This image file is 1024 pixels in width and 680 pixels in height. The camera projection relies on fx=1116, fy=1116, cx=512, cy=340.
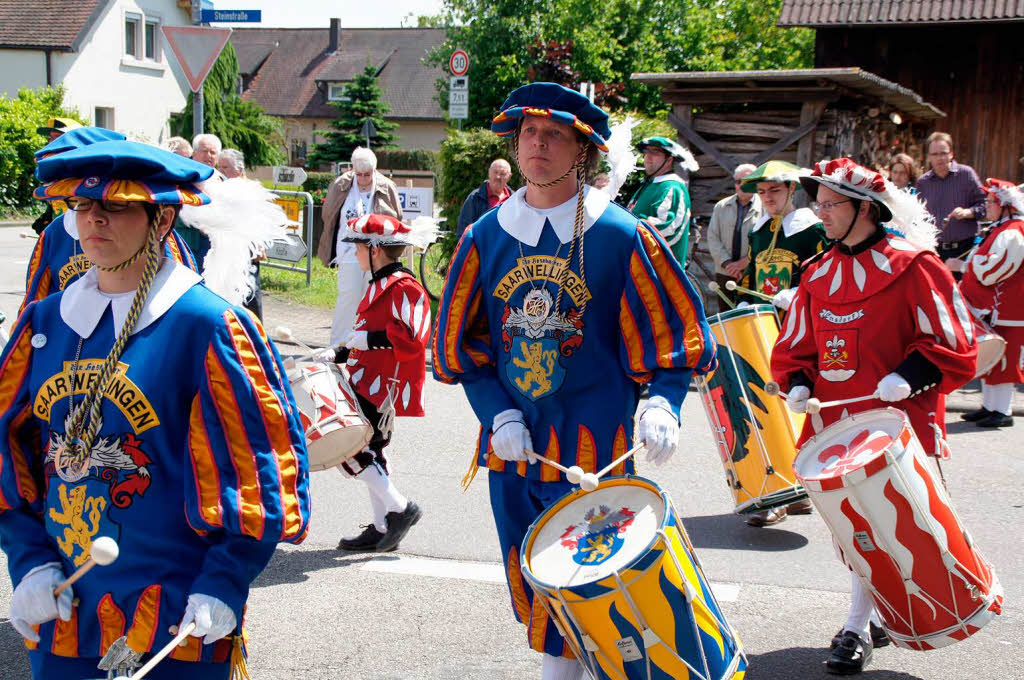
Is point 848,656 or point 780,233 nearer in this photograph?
point 848,656

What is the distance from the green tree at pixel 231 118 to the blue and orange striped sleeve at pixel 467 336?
31258mm

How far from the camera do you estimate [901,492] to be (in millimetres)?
3586

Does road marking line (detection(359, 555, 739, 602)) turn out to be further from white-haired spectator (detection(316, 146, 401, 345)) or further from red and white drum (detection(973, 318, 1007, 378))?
white-haired spectator (detection(316, 146, 401, 345))

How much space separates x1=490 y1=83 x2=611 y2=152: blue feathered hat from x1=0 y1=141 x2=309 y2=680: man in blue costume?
1.18 m

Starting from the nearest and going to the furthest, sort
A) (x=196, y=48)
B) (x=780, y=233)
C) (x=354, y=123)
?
1. (x=780, y=233)
2. (x=196, y=48)
3. (x=354, y=123)

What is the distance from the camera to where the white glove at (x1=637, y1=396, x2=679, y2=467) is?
10.5ft

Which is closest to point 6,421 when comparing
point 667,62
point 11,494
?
point 11,494

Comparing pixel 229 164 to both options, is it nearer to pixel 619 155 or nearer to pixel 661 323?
pixel 619 155

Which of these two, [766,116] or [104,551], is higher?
[766,116]

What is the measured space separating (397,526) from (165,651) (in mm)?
3382

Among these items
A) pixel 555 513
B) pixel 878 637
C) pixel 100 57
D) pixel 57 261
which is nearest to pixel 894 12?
pixel 878 637

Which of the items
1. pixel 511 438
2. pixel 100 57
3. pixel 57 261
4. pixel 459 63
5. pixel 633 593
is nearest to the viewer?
pixel 633 593

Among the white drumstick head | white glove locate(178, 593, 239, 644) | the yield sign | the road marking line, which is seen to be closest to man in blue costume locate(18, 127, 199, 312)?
the road marking line

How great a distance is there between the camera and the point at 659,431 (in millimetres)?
3199
